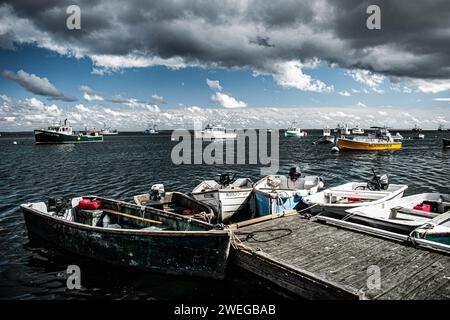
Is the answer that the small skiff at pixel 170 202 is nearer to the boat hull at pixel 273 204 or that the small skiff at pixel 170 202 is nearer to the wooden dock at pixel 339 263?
the boat hull at pixel 273 204

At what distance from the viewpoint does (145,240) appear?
873 centimetres

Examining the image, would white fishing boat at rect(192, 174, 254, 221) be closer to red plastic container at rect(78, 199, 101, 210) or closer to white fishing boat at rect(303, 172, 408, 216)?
white fishing boat at rect(303, 172, 408, 216)

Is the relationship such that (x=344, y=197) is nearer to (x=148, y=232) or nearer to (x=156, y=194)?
(x=156, y=194)

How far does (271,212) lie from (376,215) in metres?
4.47

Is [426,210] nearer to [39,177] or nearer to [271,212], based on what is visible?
[271,212]

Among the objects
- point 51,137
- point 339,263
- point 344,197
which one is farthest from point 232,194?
point 51,137

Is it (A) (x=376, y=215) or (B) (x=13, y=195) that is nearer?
(A) (x=376, y=215)

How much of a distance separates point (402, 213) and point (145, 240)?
10937 millimetres

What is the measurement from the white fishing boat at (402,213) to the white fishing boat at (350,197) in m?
0.37

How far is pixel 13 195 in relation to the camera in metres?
21.9

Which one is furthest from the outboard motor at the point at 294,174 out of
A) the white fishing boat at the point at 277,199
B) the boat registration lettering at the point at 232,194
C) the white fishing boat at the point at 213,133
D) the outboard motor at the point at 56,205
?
the white fishing boat at the point at 213,133

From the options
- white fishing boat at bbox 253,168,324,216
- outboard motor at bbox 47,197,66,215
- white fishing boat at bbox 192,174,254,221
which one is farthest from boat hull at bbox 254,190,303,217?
outboard motor at bbox 47,197,66,215

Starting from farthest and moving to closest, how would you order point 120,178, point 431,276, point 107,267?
1. point 120,178
2. point 107,267
3. point 431,276
